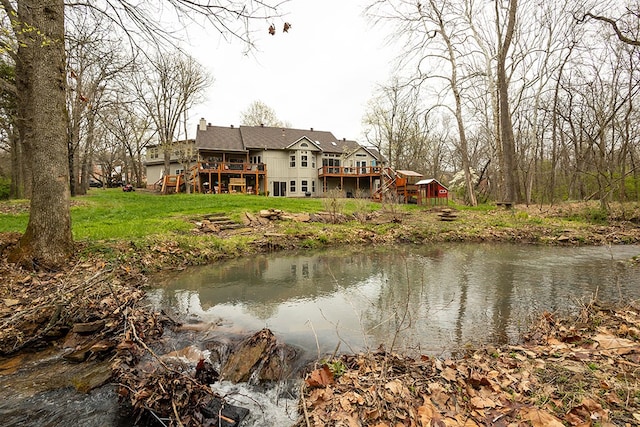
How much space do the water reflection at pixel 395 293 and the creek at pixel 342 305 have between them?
1.1 inches

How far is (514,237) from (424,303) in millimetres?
10102

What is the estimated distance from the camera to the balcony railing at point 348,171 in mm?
32219

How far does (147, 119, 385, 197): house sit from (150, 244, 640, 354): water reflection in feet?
68.5

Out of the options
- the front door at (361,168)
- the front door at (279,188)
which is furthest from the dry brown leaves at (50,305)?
the front door at (361,168)

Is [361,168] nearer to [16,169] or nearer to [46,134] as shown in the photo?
[16,169]

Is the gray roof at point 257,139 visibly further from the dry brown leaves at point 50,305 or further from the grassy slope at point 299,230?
the dry brown leaves at point 50,305

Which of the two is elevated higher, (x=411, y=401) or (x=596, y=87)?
(x=596, y=87)

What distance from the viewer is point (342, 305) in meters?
6.13

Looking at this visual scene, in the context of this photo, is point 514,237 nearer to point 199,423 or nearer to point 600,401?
point 600,401

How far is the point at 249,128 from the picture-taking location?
3606 cm

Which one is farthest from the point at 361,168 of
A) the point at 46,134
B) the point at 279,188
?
the point at 46,134

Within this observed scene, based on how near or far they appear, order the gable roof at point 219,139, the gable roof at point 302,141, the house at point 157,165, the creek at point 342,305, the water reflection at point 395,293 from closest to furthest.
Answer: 1. the creek at point 342,305
2. the water reflection at point 395,293
3. the gable roof at point 219,139
4. the gable roof at point 302,141
5. the house at point 157,165

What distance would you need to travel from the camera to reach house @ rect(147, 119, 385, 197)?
1198 inches

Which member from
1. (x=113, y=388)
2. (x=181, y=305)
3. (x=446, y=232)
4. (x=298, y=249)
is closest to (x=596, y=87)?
(x=446, y=232)
